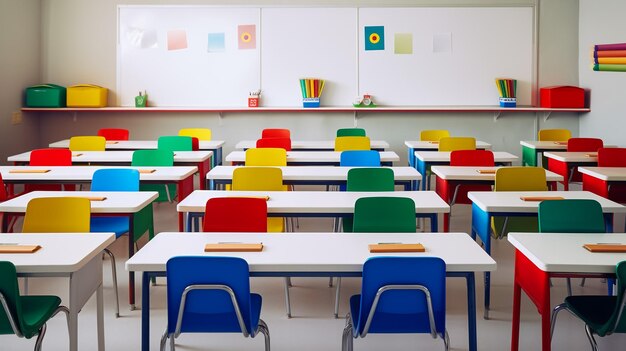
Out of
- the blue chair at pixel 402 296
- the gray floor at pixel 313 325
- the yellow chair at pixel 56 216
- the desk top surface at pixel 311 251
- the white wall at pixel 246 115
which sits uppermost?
the white wall at pixel 246 115

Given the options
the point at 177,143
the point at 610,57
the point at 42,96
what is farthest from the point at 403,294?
the point at 42,96

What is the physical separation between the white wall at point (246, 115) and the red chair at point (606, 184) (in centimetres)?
373

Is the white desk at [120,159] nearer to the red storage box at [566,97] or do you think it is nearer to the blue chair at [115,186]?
the blue chair at [115,186]

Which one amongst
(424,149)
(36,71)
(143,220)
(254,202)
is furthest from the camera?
(36,71)

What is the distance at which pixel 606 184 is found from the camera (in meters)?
5.39

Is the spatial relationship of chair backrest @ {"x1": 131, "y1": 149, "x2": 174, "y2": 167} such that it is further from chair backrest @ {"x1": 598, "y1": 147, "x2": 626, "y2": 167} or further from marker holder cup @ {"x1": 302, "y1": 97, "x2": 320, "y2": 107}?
chair backrest @ {"x1": 598, "y1": 147, "x2": 626, "y2": 167}

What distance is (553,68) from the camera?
9.91m

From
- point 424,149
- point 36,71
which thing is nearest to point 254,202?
point 424,149

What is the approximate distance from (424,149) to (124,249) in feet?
11.7

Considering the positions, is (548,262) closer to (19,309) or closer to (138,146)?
(19,309)

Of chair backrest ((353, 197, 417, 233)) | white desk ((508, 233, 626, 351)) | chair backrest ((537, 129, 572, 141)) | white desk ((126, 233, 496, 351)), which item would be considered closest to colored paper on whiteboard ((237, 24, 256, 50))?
chair backrest ((537, 129, 572, 141))

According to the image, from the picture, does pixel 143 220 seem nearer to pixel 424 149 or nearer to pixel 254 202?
pixel 254 202

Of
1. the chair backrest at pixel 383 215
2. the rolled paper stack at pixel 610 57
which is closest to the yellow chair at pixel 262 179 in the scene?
the chair backrest at pixel 383 215

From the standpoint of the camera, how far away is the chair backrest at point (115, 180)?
5195mm
